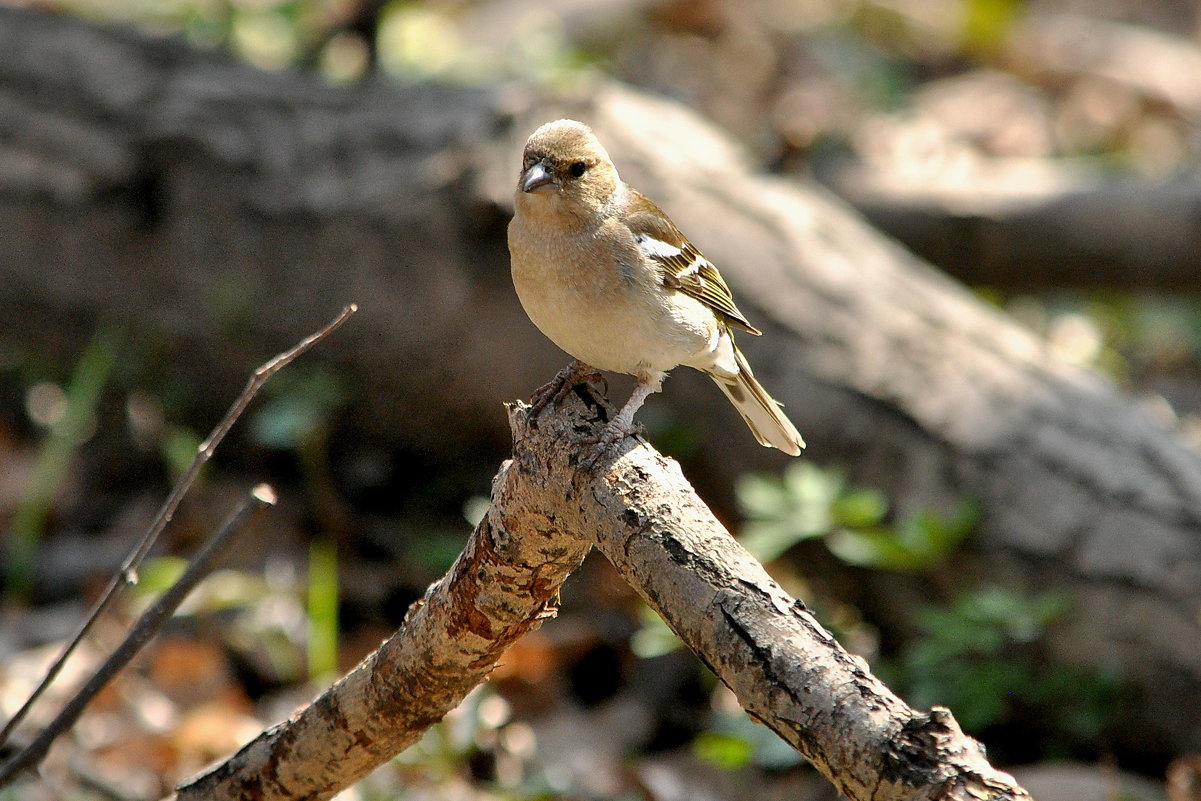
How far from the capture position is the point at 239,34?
8125 mm

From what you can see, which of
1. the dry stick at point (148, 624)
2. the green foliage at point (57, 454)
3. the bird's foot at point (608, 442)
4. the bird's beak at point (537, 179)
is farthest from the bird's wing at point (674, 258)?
the green foliage at point (57, 454)

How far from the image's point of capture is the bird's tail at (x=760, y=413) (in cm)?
383

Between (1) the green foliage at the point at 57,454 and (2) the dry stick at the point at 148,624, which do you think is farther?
(1) the green foliage at the point at 57,454

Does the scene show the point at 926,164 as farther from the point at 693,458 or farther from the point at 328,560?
the point at 328,560

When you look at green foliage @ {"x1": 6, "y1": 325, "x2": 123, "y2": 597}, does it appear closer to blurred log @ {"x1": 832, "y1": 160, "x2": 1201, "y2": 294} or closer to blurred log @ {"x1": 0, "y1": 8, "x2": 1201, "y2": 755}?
blurred log @ {"x1": 0, "y1": 8, "x2": 1201, "y2": 755}

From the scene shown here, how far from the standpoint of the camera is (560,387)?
3031 mm

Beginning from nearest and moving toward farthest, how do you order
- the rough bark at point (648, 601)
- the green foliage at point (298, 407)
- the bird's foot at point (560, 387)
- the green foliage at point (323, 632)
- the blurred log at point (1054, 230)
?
the rough bark at point (648, 601) → the bird's foot at point (560, 387) → the green foliage at point (323, 632) → the green foliage at point (298, 407) → the blurred log at point (1054, 230)

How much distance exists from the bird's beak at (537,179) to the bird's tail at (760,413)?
94 cm

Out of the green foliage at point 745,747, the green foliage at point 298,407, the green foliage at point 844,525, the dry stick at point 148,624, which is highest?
the dry stick at point 148,624

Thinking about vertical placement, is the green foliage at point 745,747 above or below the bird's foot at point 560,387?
below

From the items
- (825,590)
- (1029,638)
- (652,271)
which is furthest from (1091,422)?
Answer: (652,271)

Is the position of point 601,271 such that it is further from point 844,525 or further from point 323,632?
point 323,632

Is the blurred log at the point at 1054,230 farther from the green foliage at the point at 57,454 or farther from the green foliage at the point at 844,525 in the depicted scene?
the green foliage at the point at 57,454

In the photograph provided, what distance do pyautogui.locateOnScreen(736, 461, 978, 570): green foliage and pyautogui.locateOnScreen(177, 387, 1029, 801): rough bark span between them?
1.41m
